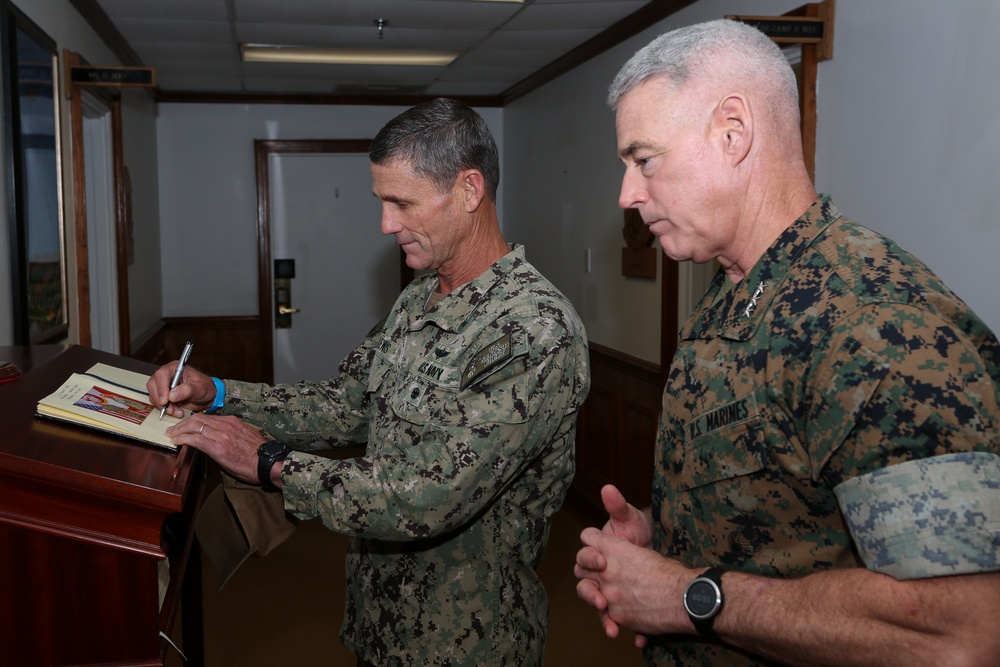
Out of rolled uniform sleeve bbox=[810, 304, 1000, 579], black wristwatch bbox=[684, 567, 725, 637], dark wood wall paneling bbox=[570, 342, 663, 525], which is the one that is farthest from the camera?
dark wood wall paneling bbox=[570, 342, 663, 525]

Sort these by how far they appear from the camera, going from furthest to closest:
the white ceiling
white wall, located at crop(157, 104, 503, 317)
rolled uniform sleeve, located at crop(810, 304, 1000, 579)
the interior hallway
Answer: white wall, located at crop(157, 104, 503, 317) → the white ceiling → the interior hallway → rolled uniform sleeve, located at crop(810, 304, 1000, 579)

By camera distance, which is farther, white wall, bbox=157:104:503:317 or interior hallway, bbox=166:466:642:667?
white wall, bbox=157:104:503:317

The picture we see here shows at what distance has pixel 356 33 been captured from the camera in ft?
15.1

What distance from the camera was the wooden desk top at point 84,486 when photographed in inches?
48.4

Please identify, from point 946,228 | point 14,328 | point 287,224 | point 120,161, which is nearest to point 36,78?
point 14,328

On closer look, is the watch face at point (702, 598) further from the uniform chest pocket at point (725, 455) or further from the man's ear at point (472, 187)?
the man's ear at point (472, 187)

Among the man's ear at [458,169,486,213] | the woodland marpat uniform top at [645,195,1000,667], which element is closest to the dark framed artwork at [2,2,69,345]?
the man's ear at [458,169,486,213]

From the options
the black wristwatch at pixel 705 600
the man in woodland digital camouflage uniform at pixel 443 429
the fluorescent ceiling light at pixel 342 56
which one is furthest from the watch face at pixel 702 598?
the fluorescent ceiling light at pixel 342 56

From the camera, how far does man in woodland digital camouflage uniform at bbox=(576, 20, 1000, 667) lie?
833mm

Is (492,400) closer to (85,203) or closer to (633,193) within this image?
(633,193)

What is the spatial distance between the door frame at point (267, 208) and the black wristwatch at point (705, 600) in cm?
593

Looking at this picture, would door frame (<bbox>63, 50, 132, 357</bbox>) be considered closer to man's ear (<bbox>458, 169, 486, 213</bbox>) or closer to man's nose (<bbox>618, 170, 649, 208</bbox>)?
man's ear (<bbox>458, 169, 486, 213</bbox>)

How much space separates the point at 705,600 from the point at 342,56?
4.88 m

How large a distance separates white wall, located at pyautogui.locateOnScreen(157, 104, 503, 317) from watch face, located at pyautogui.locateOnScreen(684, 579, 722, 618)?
6256 mm
